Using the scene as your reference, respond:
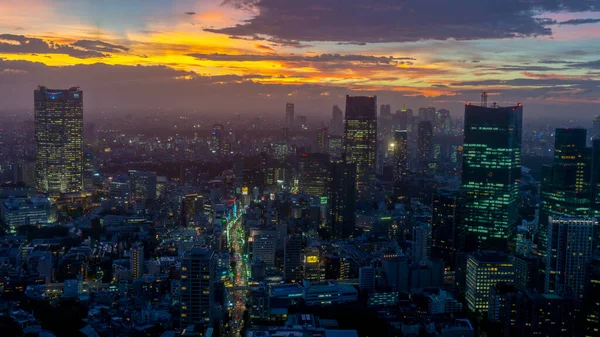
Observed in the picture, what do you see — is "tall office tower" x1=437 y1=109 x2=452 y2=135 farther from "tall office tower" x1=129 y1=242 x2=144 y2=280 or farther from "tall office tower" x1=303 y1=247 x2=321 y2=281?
"tall office tower" x1=129 y1=242 x2=144 y2=280

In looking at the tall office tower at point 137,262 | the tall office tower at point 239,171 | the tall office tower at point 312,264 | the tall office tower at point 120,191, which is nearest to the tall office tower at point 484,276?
the tall office tower at point 312,264

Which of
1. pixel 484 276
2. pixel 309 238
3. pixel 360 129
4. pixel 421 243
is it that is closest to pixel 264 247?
pixel 309 238

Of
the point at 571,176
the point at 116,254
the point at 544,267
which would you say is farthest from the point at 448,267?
the point at 116,254

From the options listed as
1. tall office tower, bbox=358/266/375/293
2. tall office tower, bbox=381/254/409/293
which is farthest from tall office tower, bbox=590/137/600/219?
tall office tower, bbox=358/266/375/293

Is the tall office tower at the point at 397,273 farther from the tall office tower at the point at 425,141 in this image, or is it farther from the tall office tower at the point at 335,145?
the tall office tower at the point at 425,141

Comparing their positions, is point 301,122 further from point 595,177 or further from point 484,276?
point 484,276
